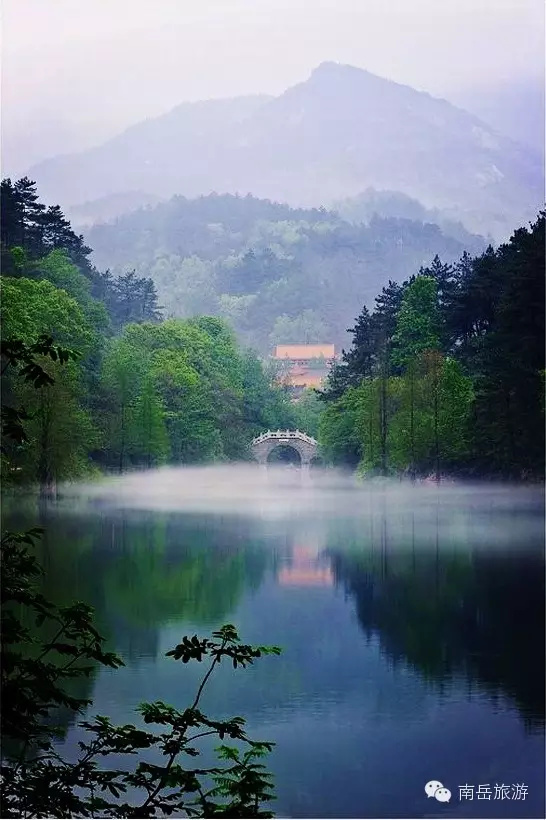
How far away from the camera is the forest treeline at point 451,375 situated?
5988 millimetres

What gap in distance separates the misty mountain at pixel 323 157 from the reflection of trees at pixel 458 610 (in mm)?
1745

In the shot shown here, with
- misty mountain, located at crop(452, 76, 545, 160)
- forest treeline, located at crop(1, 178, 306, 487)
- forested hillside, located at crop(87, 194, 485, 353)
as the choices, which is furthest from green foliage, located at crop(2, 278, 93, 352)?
misty mountain, located at crop(452, 76, 545, 160)

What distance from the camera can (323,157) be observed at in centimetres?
636

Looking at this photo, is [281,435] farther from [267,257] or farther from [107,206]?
[107,206]

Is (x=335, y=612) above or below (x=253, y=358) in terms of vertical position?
below

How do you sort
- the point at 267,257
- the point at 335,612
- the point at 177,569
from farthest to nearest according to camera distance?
the point at 267,257, the point at 177,569, the point at 335,612

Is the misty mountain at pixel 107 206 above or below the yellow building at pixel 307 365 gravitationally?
above

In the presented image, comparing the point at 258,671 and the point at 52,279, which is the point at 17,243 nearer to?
the point at 52,279

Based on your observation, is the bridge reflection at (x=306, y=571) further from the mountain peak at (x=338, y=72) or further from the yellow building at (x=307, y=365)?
the mountain peak at (x=338, y=72)

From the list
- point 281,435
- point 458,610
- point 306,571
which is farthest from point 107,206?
point 458,610

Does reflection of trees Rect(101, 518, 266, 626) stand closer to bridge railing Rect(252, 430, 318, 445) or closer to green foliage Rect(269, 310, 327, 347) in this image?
bridge railing Rect(252, 430, 318, 445)

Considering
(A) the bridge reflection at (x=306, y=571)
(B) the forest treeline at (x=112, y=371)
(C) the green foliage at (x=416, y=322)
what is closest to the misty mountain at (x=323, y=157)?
(B) the forest treeline at (x=112, y=371)

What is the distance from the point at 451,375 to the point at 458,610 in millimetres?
1364

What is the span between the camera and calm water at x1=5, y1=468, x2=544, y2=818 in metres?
4.37
